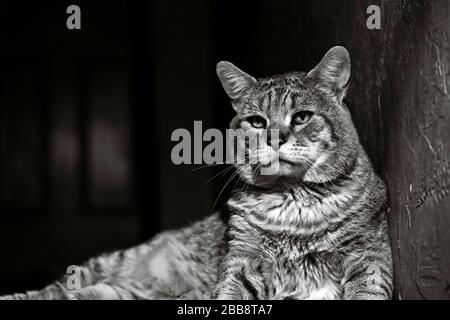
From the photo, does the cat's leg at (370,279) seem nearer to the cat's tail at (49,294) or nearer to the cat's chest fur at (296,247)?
the cat's chest fur at (296,247)

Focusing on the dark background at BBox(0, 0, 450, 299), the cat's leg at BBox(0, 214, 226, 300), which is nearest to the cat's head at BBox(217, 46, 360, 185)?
the dark background at BBox(0, 0, 450, 299)

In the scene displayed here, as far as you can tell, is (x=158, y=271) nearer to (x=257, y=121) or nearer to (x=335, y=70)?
(x=257, y=121)

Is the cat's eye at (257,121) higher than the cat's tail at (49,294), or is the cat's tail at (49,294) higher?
the cat's eye at (257,121)

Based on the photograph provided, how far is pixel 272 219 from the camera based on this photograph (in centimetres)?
173

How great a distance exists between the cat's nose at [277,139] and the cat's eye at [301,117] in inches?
2.4

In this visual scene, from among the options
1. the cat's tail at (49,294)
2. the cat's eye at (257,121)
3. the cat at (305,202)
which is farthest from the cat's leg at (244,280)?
the cat's tail at (49,294)

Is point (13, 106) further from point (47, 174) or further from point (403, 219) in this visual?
point (403, 219)

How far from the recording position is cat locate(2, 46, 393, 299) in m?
1.67

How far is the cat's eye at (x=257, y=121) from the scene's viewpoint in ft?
5.74

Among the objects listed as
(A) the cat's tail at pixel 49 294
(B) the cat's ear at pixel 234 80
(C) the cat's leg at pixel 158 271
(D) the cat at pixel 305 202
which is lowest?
(A) the cat's tail at pixel 49 294

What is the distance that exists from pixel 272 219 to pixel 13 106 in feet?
10.6

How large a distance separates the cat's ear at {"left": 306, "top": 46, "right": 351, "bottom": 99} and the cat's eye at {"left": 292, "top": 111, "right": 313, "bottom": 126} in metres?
0.10

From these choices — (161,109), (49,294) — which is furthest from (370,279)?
(161,109)

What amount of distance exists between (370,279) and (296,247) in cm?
20
